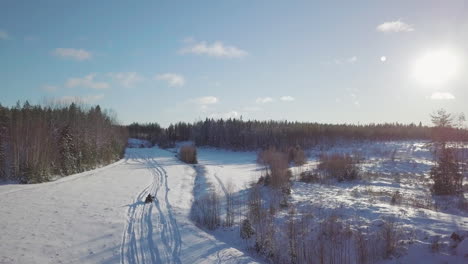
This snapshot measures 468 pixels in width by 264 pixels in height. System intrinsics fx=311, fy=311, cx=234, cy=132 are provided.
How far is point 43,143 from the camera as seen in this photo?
870 inches

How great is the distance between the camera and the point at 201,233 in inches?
428

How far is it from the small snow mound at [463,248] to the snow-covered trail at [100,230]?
18.0 ft

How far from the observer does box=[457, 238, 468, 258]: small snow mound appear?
7728 mm

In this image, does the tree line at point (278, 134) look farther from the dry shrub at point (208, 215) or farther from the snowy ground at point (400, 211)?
the dry shrub at point (208, 215)

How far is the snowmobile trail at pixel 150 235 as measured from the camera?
8211mm

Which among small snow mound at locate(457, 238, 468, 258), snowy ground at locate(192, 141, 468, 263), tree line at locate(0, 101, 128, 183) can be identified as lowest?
snowy ground at locate(192, 141, 468, 263)

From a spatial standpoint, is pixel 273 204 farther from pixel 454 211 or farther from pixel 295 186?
pixel 454 211

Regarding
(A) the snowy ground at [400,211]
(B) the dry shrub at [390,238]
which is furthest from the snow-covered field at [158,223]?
(B) the dry shrub at [390,238]

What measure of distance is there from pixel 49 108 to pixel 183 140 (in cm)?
7272

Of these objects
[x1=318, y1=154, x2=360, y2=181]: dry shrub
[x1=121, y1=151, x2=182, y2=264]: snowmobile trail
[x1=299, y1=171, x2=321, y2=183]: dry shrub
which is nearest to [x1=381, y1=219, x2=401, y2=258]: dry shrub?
[x1=121, y1=151, x2=182, y2=264]: snowmobile trail

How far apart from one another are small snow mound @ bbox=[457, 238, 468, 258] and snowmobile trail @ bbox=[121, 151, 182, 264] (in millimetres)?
7132

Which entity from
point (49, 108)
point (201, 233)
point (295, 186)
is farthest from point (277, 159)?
point (49, 108)

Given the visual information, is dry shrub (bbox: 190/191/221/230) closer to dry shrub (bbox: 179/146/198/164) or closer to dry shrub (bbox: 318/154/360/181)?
dry shrub (bbox: 318/154/360/181)

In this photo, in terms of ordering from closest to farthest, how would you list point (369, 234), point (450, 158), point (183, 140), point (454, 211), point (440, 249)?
point (440, 249) < point (369, 234) < point (454, 211) < point (450, 158) < point (183, 140)
